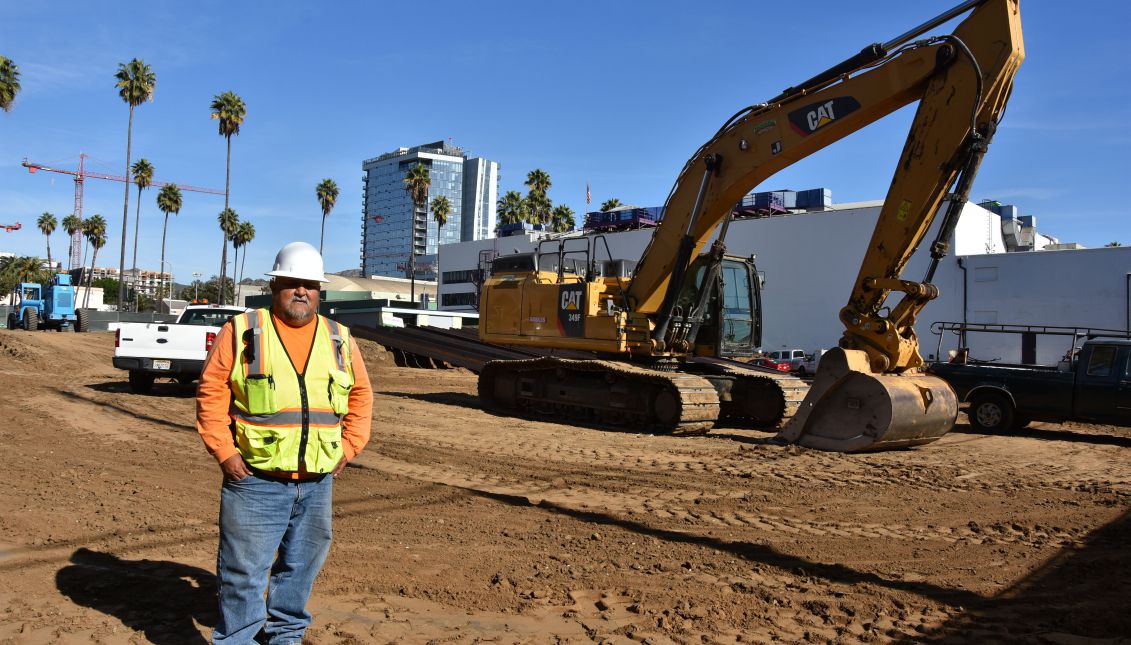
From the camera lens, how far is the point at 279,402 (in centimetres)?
361

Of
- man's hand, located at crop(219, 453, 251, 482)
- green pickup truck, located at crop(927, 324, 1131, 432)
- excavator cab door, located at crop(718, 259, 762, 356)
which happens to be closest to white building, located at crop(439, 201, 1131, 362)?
green pickup truck, located at crop(927, 324, 1131, 432)

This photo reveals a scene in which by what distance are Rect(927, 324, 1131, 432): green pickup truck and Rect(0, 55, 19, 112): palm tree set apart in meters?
46.3

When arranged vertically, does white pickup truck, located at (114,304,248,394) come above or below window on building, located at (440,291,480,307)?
below

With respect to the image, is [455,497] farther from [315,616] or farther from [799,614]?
[799,614]

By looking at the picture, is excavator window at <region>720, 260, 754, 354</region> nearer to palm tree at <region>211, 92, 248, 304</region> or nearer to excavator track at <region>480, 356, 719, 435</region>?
excavator track at <region>480, 356, 719, 435</region>

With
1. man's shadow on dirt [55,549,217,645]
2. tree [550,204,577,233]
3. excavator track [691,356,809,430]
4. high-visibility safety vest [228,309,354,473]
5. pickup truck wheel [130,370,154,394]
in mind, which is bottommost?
man's shadow on dirt [55,549,217,645]

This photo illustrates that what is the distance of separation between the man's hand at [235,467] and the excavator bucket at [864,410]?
8026mm

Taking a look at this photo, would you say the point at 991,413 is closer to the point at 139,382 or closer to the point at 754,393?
the point at 754,393

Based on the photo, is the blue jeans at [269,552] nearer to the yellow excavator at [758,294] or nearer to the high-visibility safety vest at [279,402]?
the high-visibility safety vest at [279,402]

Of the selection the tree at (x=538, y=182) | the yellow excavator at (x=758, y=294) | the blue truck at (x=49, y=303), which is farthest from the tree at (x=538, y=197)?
the yellow excavator at (x=758, y=294)

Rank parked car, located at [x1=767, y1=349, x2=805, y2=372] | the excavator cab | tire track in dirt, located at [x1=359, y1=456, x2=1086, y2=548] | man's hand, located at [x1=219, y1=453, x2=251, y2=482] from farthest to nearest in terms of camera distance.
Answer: parked car, located at [x1=767, y1=349, x2=805, y2=372]
the excavator cab
tire track in dirt, located at [x1=359, y1=456, x2=1086, y2=548]
man's hand, located at [x1=219, y1=453, x2=251, y2=482]

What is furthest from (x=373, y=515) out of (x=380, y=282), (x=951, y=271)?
(x=380, y=282)

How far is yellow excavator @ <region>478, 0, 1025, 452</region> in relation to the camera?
33.0 ft

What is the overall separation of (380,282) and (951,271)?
68.9m
